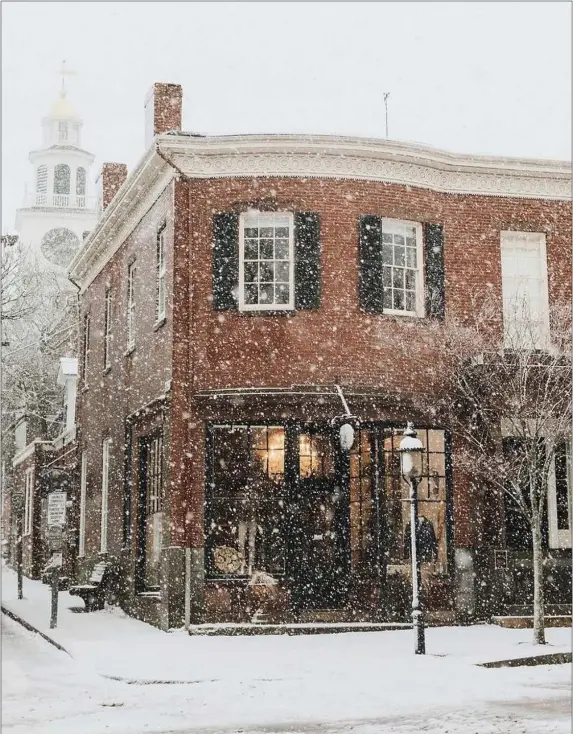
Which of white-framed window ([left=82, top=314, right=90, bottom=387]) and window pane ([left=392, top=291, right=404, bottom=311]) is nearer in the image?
window pane ([left=392, top=291, right=404, bottom=311])

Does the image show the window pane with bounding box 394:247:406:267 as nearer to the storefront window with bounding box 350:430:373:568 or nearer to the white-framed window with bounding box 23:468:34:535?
the storefront window with bounding box 350:430:373:568

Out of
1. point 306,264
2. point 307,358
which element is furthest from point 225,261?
point 307,358

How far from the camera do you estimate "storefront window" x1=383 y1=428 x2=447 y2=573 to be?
47.1ft

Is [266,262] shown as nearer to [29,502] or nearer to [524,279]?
[524,279]

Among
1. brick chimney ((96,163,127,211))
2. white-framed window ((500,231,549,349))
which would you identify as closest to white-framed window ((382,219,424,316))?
white-framed window ((500,231,549,349))

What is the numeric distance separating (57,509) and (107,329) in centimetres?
461

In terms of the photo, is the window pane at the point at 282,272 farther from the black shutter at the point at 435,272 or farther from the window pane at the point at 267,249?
the black shutter at the point at 435,272

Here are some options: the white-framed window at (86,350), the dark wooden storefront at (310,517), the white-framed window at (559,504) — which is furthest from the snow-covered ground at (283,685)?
the white-framed window at (86,350)

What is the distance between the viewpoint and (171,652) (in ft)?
37.8

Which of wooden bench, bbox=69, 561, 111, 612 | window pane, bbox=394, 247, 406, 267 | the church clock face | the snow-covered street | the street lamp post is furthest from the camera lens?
the church clock face

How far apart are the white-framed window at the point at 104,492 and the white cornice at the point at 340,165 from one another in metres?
4.86

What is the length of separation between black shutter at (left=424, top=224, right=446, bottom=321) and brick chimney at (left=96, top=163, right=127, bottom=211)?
7.80 meters

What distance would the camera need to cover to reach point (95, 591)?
1739 cm

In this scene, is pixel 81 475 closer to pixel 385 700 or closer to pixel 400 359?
pixel 400 359
